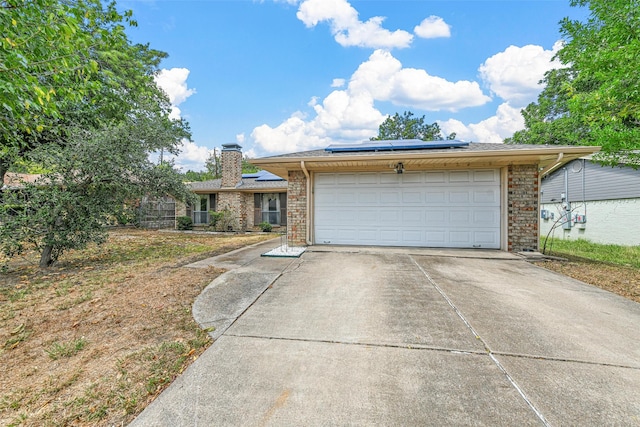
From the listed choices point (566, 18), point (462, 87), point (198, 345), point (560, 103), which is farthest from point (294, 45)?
point (560, 103)

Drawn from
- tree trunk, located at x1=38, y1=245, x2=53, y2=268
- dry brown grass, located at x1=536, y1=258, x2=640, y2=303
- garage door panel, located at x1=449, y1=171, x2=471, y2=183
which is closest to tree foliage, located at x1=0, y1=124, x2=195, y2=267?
tree trunk, located at x1=38, y1=245, x2=53, y2=268

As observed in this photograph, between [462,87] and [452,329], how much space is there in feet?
65.3

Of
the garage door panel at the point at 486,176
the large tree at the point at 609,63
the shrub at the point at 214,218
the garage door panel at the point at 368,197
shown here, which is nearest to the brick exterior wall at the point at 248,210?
the shrub at the point at 214,218

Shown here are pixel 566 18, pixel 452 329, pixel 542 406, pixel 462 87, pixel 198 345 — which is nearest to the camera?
pixel 542 406

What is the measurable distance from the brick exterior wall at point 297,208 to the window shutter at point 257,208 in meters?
8.64

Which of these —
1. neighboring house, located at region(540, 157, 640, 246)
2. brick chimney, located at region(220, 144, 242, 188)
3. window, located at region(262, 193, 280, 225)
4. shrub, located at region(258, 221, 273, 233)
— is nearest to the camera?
neighboring house, located at region(540, 157, 640, 246)

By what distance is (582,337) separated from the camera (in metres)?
2.73

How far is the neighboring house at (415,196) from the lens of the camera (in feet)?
22.4

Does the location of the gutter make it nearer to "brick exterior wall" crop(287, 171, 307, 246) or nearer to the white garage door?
"brick exterior wall" crop(287, 171, 307, 246)

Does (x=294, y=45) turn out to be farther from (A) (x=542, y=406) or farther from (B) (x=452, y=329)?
(A) (x=542, y=406)

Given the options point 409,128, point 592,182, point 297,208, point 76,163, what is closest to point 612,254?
point 592,182

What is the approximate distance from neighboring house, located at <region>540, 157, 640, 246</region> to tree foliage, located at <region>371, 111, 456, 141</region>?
56.2ft

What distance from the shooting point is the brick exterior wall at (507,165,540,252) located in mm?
6809

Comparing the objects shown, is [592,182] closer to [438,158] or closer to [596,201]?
[596,201]
